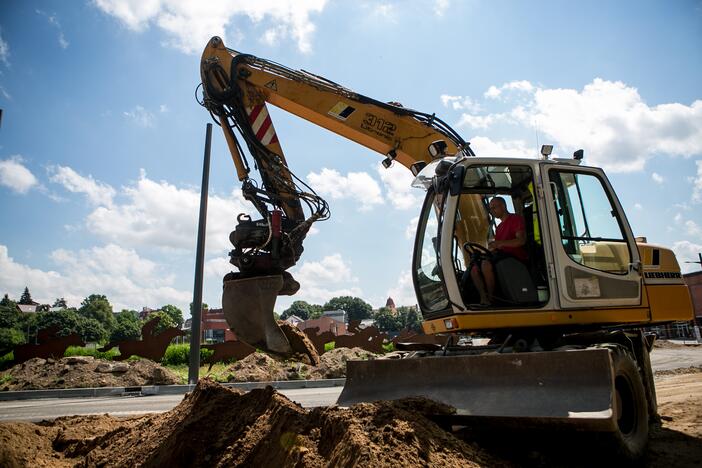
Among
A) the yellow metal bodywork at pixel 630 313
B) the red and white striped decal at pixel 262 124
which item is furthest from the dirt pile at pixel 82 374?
the yellow metal bodywork at pixel 630 313

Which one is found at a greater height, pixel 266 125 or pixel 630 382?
pixel 266 125

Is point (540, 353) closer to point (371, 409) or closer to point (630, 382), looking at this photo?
point (630, 382)

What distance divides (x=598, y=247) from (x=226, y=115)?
4.61 meters

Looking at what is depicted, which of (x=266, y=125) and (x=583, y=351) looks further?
(x=266, y=125)

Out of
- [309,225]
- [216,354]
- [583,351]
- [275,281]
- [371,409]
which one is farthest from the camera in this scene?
[216,354]

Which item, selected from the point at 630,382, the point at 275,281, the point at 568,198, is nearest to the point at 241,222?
the point at 275,281

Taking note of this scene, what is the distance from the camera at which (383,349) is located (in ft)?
65.9

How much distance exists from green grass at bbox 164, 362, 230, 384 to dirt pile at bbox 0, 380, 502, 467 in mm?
7967

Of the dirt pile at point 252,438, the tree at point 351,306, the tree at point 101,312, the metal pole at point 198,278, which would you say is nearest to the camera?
the dirt pile at point 252,438

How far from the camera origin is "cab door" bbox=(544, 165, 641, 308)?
433 centimetres

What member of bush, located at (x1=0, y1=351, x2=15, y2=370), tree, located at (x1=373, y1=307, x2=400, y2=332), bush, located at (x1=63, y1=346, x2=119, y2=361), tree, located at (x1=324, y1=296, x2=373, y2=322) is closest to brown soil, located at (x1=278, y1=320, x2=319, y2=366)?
bush, located at (x1=63, y1=346, x2=119, y2=361)

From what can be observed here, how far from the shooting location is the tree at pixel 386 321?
326ft

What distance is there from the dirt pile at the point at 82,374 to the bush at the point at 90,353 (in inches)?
96.6

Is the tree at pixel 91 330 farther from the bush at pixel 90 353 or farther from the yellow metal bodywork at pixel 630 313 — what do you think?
the yellow metal bodywork at pixel 630 313
